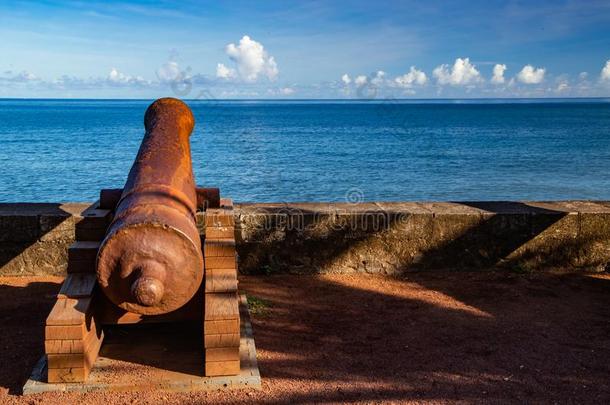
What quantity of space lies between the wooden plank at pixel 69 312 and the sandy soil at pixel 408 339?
1.43ft

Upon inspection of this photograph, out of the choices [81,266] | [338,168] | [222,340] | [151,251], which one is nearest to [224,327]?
[222,340]

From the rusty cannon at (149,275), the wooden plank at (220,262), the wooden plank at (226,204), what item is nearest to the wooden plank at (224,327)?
the rusty cannon at (149,275)

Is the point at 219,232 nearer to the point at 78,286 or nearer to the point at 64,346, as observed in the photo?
the point at 78,286

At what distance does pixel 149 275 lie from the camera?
3.57m

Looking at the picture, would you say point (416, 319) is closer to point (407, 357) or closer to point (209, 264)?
point (407, 357)

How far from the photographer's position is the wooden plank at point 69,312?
3738mm

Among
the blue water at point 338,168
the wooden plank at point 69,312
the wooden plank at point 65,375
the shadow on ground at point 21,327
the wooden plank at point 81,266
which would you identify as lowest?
the blue water at point 338,168

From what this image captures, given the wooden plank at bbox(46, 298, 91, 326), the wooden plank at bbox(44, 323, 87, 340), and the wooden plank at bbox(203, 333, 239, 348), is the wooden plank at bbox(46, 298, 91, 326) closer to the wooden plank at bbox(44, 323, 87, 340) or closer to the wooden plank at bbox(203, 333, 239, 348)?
the wooden plank at bbox(44, 323, 87, 340)

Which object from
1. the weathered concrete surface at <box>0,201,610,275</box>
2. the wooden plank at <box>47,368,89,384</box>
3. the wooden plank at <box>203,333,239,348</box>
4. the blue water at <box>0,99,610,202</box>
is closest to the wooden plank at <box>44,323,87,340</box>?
the wooden plank at <box>47,368,89,384</box>

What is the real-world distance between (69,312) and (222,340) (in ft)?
3.15

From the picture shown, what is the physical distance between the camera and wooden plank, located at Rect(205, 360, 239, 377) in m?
3.88

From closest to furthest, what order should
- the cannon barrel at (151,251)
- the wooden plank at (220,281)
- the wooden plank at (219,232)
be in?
the cannon barrel at (151,251), the wooden plank at (220,281), the wooden plank at (219,232)

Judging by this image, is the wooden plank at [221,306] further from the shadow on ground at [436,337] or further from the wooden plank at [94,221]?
the wooden plank at [94,221]

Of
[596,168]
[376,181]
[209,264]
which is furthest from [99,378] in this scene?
[596,168]
